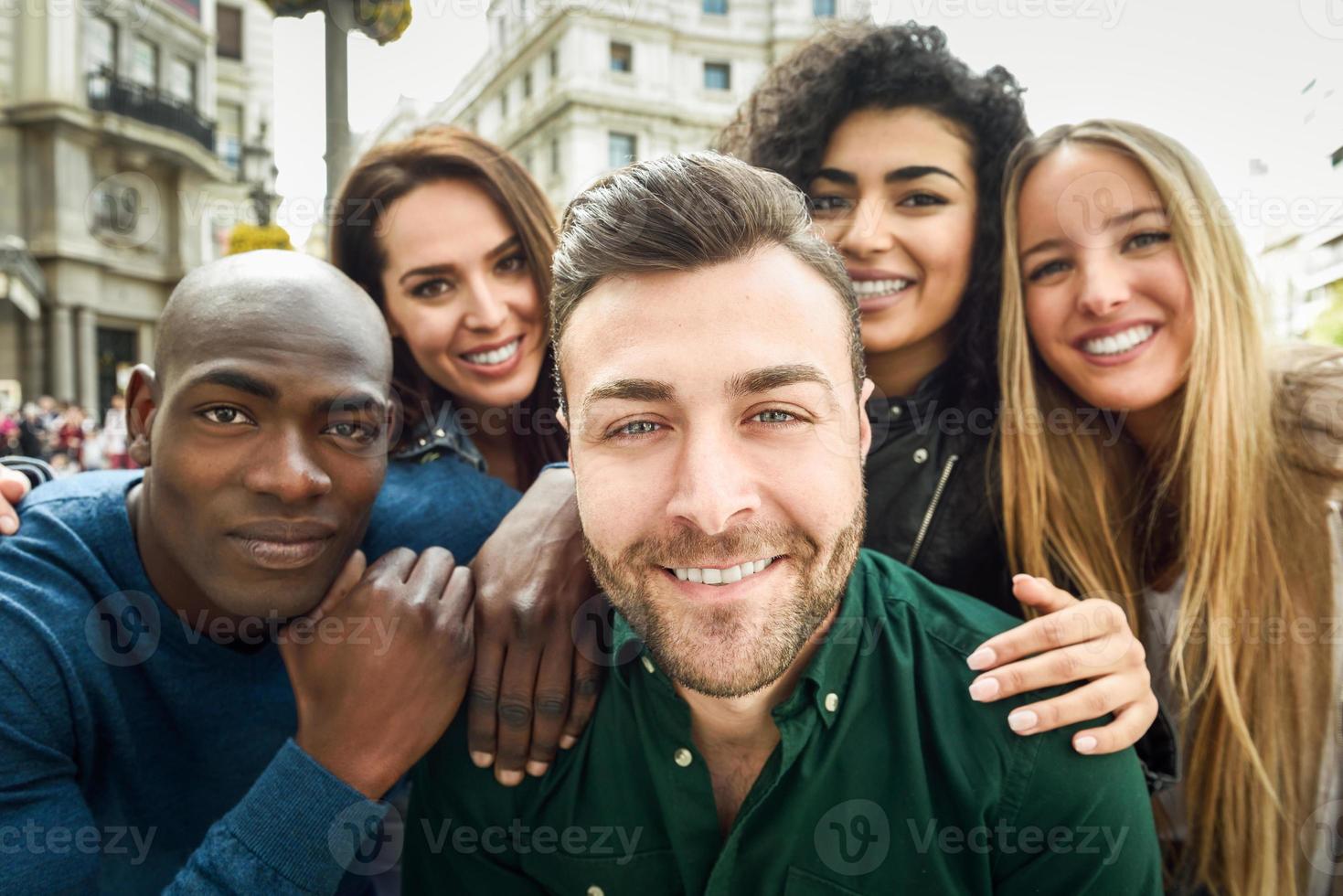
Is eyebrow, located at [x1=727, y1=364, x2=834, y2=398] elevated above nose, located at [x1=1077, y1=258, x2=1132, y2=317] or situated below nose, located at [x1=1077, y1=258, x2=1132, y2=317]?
below

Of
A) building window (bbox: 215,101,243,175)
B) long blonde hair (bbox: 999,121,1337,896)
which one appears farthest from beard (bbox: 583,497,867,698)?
building window (bbox: 215,101,243,175)

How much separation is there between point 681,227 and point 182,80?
86.4 feet

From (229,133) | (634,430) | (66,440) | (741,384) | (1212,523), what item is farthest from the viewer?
(229,133)

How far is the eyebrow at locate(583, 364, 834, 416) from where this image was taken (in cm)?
173

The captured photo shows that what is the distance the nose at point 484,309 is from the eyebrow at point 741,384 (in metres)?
1.33

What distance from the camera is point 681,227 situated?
5.97 feet

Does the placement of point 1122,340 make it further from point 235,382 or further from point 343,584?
point 235,382

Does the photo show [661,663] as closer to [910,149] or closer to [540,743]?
[540,743]

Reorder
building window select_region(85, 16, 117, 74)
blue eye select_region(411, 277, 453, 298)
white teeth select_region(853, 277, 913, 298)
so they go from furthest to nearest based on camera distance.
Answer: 1. building window select_region(85, 16, 117, 74)
2. blue eye select_region(411, 277, 453, 298)
3. white teeth select_region(853, 277, 913, 298)

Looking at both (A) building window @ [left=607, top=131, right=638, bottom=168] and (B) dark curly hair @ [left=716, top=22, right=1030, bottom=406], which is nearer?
(B) dark curly hair @ [left=716, top=22, right=1030, bottom=406]

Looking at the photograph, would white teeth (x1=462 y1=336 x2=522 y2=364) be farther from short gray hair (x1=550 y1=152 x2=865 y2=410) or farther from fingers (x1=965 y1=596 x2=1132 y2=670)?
fingers (x1=965 y1=596 x2=1132 y2=670)

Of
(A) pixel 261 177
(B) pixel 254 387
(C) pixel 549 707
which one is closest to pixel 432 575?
(C) pixel 549 707

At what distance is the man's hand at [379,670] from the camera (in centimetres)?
176

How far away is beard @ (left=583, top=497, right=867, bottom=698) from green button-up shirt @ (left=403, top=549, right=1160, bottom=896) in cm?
15
